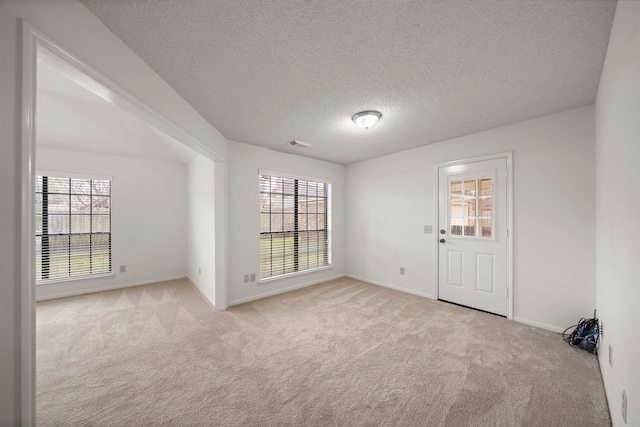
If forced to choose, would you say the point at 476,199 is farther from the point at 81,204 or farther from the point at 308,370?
the point at 81,204

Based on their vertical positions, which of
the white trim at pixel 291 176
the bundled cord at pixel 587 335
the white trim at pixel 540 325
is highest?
the white trim at pixel 291 176

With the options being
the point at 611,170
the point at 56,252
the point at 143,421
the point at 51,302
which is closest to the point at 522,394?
the point at 611,170

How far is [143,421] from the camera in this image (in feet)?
5.19

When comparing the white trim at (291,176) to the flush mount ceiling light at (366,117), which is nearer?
the flush mount ceiling light at (366,117)

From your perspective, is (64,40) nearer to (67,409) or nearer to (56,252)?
(67,409)

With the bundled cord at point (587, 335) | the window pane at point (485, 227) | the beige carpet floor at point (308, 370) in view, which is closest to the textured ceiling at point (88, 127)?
→ the beige carpet floor at point (308, 370)

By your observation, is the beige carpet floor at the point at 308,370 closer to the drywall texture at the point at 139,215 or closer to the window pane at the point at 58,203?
the drywall texture at the point at 139,215

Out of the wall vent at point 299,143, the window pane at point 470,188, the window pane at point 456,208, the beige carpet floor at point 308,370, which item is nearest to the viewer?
the beige carpet floor at point 308,370

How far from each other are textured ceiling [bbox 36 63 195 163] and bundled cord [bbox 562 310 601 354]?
5737mm

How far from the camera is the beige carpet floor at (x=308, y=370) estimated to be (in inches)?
64.3

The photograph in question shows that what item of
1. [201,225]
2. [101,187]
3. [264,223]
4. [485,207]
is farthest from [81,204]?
[485,207]

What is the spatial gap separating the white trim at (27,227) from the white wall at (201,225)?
98.1 inches

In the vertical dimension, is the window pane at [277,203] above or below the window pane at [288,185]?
below

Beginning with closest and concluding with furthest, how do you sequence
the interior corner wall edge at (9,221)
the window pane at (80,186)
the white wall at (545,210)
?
1. the interior corner wall edge at (9,221)
2. the white wall at (545,210)
3. the window pane at (80,186)
